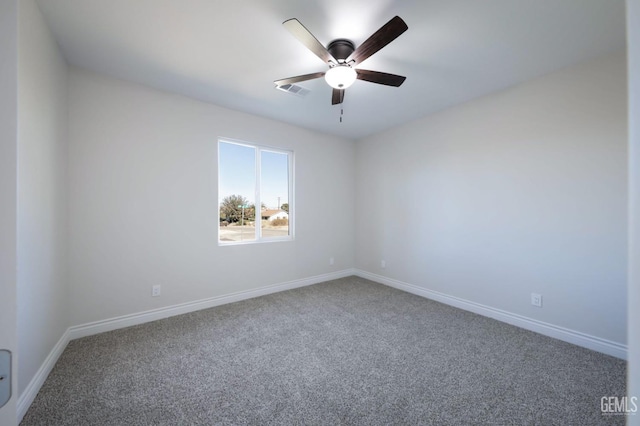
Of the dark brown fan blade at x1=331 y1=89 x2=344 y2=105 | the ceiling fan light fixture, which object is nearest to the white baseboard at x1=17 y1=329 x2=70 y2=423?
the ceiling fan light fixture

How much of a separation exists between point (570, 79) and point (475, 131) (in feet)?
2.82

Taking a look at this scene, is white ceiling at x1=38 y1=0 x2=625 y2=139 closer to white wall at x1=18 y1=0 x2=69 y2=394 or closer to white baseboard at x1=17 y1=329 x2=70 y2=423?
white wall at x1=18 y1=0 x2=69 y2=394

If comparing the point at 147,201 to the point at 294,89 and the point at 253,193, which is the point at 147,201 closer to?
the point at 253,193

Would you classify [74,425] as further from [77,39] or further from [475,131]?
[475,131]

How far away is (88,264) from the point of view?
242 centimetres

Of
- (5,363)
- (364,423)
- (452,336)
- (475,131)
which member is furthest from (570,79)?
(5,363)

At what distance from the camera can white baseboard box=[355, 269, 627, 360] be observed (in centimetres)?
213

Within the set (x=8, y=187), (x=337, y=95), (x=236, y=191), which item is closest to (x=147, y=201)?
(x=236, y=191)

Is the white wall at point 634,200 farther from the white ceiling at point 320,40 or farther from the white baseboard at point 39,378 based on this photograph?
the white baseboard at point 39,378

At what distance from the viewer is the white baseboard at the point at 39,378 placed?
58.7 inches

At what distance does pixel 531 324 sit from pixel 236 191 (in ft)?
12.1

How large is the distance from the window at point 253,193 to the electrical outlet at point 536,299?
9.92ft

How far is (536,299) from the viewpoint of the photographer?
2.54 m

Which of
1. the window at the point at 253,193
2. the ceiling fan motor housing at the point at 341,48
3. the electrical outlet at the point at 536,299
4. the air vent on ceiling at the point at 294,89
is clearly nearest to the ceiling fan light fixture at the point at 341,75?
the ceiling fan motor housing at the point at 341,48
